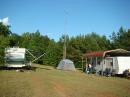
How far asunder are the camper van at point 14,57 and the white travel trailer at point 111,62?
9618 millimetres

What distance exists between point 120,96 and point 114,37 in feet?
179

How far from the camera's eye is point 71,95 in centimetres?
1520

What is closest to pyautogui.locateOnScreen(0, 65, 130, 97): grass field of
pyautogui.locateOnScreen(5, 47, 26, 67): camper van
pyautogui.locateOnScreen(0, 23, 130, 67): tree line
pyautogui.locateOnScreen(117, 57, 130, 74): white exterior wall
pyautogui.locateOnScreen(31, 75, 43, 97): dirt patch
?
pyautogui.locateOnScreen(31, 75, 43, 97): dirt patch

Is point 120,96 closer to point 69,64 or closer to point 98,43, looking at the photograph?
point 69,64

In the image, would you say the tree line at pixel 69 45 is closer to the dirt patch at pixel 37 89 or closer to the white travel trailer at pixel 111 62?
the white travel trailer at pixel 111 62

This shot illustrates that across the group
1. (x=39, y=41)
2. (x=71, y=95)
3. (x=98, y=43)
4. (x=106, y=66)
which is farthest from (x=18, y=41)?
(x=71, y=95)

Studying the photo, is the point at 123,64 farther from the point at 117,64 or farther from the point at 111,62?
the point at 111,62

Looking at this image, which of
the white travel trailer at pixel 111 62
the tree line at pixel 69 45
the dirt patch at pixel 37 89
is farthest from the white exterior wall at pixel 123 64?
the tree line at pixel 69 45

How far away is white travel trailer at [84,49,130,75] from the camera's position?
30672mm

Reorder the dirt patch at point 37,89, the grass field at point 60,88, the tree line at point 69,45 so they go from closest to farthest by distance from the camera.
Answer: the dirt patch at point 37,89, the grass field at point 60,88, the tree line at point 69,45

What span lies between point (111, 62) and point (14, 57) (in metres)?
11.9

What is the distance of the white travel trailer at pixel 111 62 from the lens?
3067 centimetres

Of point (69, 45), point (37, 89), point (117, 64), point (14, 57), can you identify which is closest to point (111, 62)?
point (117, 64)

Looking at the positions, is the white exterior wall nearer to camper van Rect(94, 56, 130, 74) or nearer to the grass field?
camper van Rect(94, 56, 130, 74)
